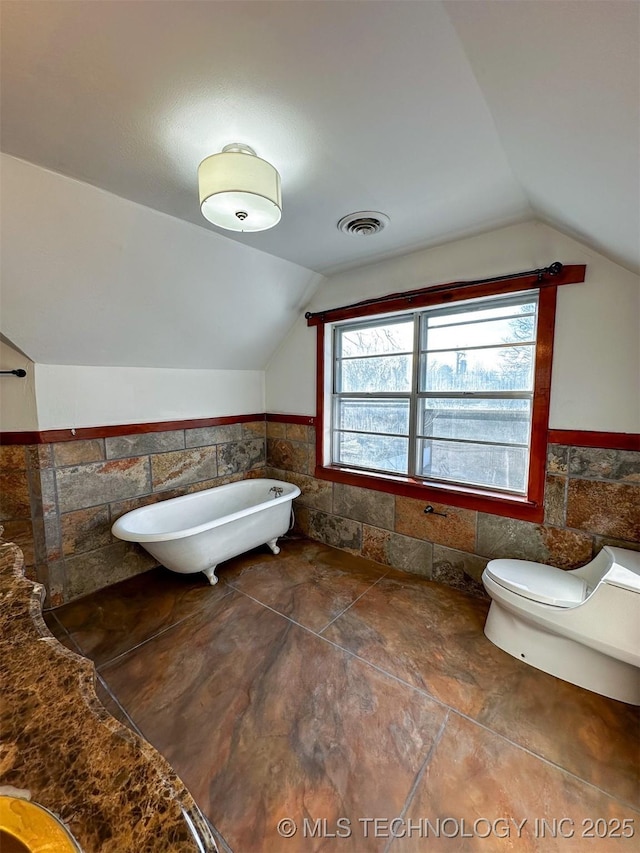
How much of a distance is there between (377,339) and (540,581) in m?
1.98

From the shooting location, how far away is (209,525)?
2.27 m

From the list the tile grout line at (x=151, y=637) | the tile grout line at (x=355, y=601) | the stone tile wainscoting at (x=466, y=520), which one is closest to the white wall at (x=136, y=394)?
the stone tile wainscoting at (x=466, y=520)

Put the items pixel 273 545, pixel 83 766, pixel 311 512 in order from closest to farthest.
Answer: pixel 83 766 → pixel 273 545 → pixel 311 512

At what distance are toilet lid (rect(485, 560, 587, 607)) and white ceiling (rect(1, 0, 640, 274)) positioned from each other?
1.61 meters

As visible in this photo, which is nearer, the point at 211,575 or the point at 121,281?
the point at 121,281

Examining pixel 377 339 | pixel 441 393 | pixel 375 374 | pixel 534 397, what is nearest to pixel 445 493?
pixel 441 393

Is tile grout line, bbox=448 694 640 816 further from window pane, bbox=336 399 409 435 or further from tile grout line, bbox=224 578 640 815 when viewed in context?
window pane, bbox=336 399 409 435

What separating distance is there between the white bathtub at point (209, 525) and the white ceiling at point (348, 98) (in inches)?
75.5

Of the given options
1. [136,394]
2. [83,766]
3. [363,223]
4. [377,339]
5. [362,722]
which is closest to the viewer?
[83,766]

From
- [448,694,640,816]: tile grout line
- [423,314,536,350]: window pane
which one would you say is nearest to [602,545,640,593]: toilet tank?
[448,694,640,816]: tile grout line

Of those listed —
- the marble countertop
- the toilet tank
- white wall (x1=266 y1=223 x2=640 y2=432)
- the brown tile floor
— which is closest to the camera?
the marble countertop

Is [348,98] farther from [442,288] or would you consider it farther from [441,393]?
[441,393]

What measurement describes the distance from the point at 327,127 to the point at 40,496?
8.49ft

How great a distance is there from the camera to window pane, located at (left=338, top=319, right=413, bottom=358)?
8.73 ft
